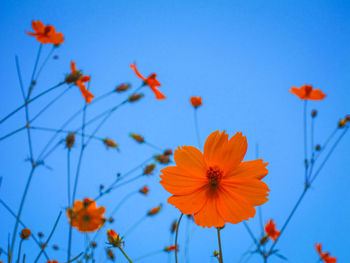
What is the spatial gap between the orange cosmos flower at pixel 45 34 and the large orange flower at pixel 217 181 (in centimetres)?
92

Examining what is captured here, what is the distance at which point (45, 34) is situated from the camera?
44.0 inches

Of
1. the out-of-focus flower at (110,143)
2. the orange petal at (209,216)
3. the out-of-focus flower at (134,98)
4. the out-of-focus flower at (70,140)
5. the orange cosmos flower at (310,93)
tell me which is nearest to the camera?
the orange petal at (209,216)

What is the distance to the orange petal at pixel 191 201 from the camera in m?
0.50

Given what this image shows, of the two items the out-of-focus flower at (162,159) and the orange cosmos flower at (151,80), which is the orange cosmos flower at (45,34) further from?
the out-of-focus flower at (162,159)

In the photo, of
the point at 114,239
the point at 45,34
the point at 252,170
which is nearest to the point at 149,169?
the point at 114,239

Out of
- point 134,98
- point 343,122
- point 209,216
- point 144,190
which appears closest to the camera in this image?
point 209,216

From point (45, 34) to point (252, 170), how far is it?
3.49ft

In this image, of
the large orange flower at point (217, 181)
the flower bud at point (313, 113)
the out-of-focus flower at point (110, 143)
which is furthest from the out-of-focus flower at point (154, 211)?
the flower bud at point (313, 113)

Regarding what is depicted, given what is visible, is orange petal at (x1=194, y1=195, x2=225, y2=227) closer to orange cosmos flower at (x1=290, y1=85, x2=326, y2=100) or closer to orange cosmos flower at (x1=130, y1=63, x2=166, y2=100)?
orange cosmos flower at (x1=130, y1=63, x2=166, y2=100)

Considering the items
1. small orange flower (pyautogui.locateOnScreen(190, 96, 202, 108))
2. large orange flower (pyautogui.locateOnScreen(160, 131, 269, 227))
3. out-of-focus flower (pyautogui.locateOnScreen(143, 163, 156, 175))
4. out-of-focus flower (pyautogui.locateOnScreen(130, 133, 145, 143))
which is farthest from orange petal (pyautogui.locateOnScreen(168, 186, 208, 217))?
small orange flower (pyautogui.locateOnScreen(190, 96, 202, 108))

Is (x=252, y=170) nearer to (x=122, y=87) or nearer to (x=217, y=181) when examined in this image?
(x=217, y=181)

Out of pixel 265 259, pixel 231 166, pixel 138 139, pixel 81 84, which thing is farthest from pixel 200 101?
pixel 231 166

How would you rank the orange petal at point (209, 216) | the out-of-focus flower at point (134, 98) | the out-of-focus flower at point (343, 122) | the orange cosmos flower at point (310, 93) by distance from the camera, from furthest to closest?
the orange cosmos flower at point (310, 93), the out-of-focus flower at point (343, 122), the out-of-focus flower at point (134, 98), the orange petal at point (209, 216)

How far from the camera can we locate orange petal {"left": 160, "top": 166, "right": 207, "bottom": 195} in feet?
1.70
